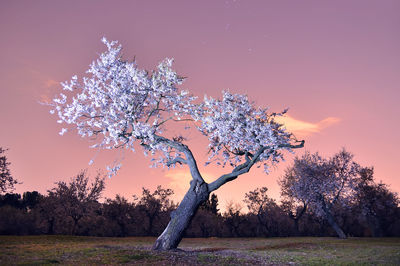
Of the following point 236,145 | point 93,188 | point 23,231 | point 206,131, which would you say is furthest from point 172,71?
point 23,231

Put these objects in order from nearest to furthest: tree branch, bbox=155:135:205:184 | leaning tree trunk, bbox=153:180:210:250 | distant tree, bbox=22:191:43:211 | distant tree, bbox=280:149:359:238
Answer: leaning tree trunk, bbox=153:180:210:250, tree branch, bbox=155:135:205:184, distant tree, bbox=280:149:359:238, distant tree, bbox=22:191:43:211

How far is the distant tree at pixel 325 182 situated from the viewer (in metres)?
57.3

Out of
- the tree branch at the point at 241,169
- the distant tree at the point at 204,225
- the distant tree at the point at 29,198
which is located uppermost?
the distant tree at the point at 29,198

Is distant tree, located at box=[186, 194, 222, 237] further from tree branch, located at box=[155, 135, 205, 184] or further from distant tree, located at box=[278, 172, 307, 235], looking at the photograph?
tree branch, located at box=[155, 135, 205, 184]

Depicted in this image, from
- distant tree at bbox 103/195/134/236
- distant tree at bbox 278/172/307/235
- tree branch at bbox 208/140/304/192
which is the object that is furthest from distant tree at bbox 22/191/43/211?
tree branch at bbox 208/140/304/192

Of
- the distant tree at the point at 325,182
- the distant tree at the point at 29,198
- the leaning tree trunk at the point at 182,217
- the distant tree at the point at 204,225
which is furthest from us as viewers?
the distant tree at the point at 29,198

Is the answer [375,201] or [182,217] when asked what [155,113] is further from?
[375,201]

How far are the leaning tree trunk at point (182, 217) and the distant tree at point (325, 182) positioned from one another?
1536 inches

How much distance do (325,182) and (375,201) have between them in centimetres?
1420

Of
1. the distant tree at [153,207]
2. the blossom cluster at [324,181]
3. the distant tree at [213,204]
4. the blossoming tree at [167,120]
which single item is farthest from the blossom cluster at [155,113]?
the distant tree at [213,204]

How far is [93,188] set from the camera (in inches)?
2867

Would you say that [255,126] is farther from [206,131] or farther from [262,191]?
[262,191]

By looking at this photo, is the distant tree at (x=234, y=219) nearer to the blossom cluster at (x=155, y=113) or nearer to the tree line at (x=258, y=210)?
the tree line at (x=258, y=210)

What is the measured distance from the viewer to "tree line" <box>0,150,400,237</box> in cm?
5878
